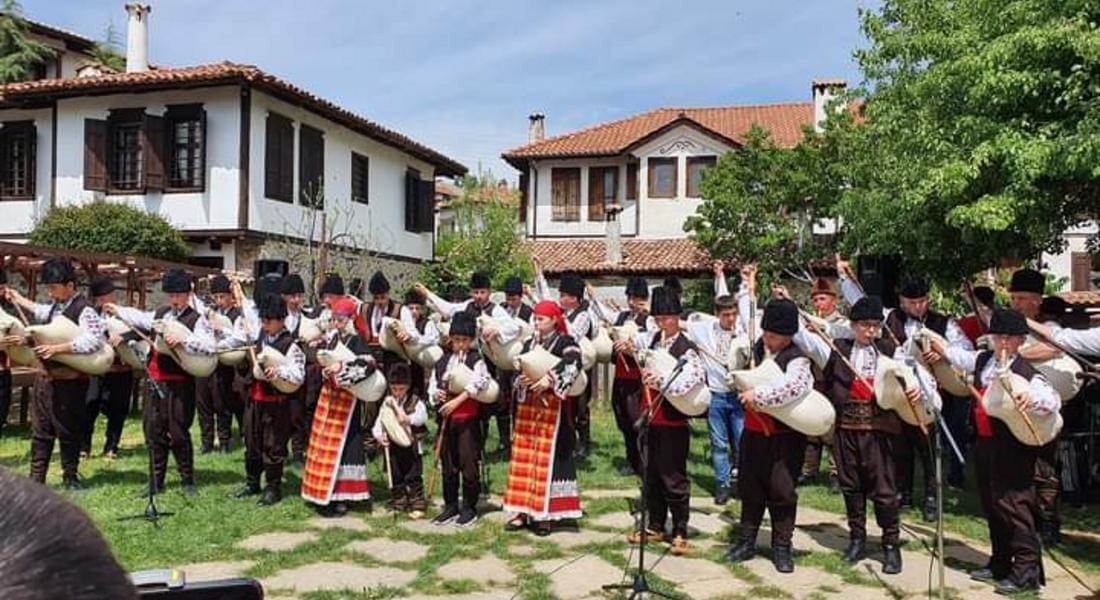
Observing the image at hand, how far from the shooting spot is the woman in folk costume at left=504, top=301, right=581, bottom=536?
6.75 m

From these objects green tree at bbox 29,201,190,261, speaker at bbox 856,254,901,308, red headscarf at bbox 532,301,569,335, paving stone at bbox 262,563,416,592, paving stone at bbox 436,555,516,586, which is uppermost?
green tree at bbox 29,201,190,261

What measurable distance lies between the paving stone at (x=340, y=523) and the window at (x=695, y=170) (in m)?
20.5

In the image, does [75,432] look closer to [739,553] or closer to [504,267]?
[739,553]

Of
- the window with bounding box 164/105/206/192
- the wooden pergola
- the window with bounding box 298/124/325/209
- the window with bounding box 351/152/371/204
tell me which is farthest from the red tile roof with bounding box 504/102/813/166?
the wooden pergola

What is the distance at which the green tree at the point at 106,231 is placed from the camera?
1588 centimetres

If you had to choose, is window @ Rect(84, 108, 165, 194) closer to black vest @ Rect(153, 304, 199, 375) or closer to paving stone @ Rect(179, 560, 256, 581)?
black vest @ Rect(153, 304, 199, 375)

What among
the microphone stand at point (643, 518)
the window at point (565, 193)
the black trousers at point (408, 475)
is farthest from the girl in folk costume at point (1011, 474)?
the window at point (565, 193)

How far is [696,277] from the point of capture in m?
24.0

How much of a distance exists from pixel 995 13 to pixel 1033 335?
3.47 m

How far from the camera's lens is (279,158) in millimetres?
18016

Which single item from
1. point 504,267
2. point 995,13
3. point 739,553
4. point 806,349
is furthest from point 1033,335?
point 504,267

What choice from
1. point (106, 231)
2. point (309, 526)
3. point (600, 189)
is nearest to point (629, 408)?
point (309, 526)

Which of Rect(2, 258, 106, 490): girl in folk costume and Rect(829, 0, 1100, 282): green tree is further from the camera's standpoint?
Rect(2, 258, 106, 490): girl in folk costume

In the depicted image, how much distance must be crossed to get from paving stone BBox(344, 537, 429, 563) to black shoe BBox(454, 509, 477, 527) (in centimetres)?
56
